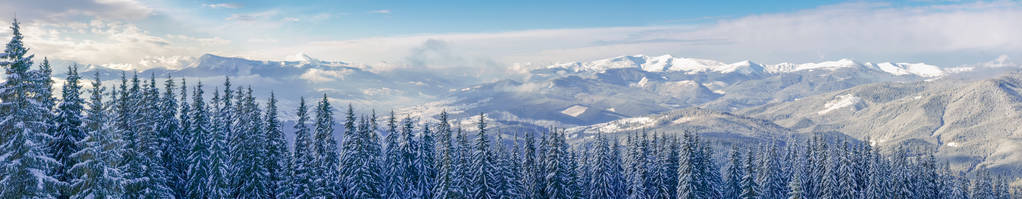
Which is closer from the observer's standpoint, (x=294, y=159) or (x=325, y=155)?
(x=294, y=159)

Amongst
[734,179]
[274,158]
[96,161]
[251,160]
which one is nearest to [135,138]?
[251,160]

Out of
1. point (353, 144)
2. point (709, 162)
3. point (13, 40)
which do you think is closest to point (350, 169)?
point (353, 144)

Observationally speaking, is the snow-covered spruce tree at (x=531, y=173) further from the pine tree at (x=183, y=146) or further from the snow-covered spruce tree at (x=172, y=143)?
the snow-covered spruce tree at (x=172, y=143)

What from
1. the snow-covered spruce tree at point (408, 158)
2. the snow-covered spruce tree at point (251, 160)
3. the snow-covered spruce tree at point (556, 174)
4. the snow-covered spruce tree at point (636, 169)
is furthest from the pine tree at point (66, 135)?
the snow-covered spruce tree at point (636, 169)

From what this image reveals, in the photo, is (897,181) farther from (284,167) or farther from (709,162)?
(284,167)

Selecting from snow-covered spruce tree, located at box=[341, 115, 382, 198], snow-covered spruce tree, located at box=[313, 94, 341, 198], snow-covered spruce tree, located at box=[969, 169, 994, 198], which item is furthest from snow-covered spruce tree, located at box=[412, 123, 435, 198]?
A: snow-covered spruce tree, located at box=[969, 169, 994, 198]

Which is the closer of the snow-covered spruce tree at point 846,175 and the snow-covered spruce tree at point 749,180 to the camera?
the snow-covered spruce tree at point 749,180

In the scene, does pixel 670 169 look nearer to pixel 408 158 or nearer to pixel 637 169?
pixel 637 169
